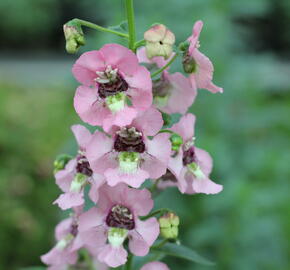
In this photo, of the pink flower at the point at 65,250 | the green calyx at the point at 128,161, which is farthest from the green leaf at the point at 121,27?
the pink flower at the point at 65,250

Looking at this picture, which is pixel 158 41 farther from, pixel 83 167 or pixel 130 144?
pixel 83 167

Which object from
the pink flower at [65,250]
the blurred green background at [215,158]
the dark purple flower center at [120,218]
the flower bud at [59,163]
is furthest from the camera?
the blurred green background at [215,158]

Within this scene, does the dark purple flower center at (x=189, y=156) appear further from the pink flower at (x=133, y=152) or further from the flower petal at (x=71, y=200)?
the flower petal at (x=71, y=200)

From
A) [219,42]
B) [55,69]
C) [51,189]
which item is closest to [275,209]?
[219,42]

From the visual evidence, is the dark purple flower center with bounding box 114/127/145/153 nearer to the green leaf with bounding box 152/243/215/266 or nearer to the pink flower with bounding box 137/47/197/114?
the pink flower with bounding box 137/47/197/114

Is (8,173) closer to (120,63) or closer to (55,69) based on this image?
(120,63)

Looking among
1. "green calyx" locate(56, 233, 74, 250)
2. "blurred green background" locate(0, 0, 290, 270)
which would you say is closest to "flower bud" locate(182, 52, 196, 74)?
"green calyx" locate(56, 233, 74, 250)

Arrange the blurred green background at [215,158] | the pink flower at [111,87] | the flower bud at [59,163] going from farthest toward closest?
the blurred green background at [215,158], the flower bud at [59,163], the pink flower at [111,87]
